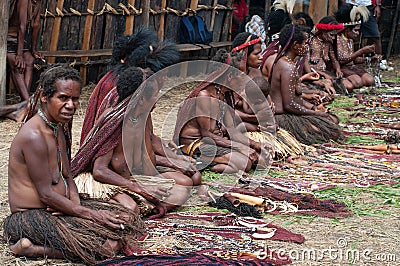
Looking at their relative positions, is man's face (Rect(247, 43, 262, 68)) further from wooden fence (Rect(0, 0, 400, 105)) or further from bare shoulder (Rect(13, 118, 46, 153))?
bare shoulder (Rect(13, 118, 46, 153))

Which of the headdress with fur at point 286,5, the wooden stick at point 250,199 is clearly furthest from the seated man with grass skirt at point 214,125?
the headdress with fur at point 286,5

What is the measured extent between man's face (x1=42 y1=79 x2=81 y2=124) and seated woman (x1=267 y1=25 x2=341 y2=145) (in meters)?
3.50

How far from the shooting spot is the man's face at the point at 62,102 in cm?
414

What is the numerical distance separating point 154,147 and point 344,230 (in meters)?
1.66

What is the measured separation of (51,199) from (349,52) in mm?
7678

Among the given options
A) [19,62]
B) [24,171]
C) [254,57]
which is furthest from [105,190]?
[19,62]

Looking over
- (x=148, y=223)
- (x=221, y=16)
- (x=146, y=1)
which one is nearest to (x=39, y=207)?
(x=148, y=223)

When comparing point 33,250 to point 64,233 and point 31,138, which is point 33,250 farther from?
point 31,138

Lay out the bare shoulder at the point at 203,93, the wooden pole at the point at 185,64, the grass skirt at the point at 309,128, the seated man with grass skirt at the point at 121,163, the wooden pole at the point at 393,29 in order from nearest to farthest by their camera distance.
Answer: the seated man with grass skirt at the point at 121,163, the bare shoulder at the point at 203,93, the grass skirt at the point at 309,128, the wooden pole at the point at 185,64, the wooden pole at the point at 393,29

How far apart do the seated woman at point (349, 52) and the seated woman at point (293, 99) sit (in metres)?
3.37

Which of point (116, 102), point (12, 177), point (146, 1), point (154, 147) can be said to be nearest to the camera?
point (12, 177)

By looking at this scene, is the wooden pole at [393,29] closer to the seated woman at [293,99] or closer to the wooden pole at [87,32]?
the wooden pole at [87,32]

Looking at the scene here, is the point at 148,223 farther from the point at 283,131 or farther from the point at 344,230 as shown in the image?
the point at 283,131

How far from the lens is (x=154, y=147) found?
5582 mm
